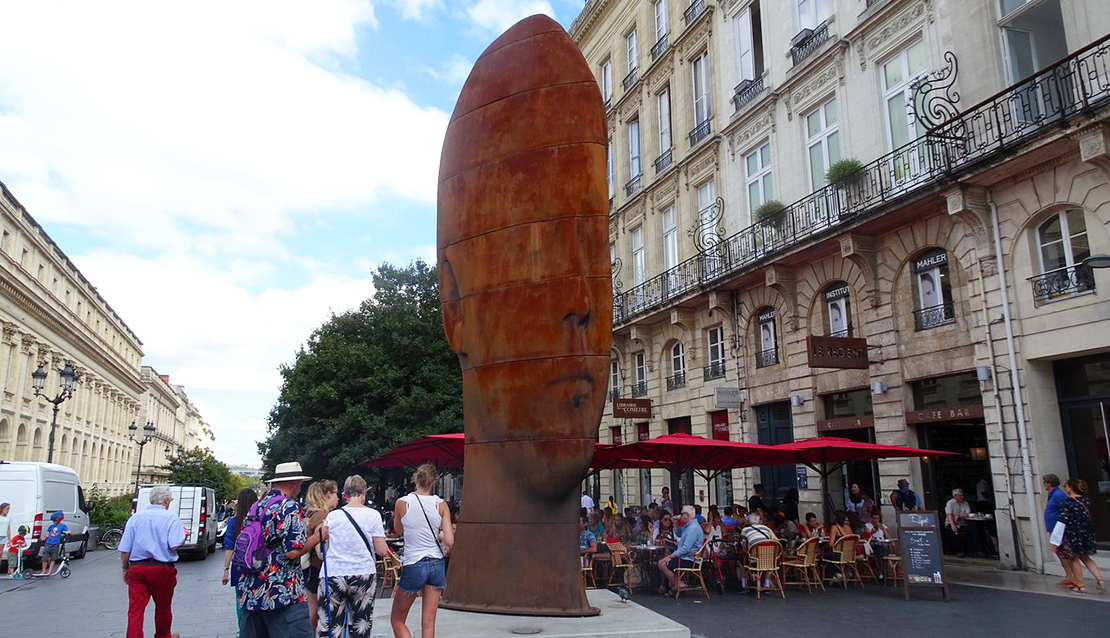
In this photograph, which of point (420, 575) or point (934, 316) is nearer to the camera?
point (420, 575)

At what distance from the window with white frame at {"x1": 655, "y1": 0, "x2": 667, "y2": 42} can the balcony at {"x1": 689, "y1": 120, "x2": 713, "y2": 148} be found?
4490 millimetres

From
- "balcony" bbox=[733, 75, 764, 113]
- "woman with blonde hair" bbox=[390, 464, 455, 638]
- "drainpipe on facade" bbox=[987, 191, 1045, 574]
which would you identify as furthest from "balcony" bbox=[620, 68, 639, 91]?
"woman with blonde hair" bbox=[390, 464, 455, 638]

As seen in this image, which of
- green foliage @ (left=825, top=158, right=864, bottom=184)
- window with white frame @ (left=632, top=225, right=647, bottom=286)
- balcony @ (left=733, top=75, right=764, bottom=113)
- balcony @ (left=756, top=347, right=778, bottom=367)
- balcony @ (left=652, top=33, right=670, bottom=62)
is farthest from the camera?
window with white frame @ (left=632, top=225, right=647, bottom=286)

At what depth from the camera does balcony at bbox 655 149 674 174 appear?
83.8ft

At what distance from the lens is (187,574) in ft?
56.9

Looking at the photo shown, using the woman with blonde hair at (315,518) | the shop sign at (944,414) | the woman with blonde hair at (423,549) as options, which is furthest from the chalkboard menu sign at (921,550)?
the woman with blonde hair at (315,518)

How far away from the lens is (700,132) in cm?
2369

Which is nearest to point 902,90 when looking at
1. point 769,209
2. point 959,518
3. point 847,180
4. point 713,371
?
point 847,180

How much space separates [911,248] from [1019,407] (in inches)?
152

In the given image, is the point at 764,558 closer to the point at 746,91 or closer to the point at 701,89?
the point at 746,91

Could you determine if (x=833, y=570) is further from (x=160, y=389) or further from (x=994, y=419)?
(x=160, y=389)

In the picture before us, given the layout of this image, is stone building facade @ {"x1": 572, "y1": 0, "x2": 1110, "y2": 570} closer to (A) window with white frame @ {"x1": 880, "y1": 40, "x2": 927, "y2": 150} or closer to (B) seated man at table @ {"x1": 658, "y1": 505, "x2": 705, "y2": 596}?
(A) window with white frame @ {"x1": 880, "y1": 40, "x2": 927, "y2": 150}

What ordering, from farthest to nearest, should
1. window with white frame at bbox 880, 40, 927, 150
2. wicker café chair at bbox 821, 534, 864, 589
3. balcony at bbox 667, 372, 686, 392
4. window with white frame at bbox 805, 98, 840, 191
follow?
balcony at bbox 667, 372, 686, 392, window with white frame at bbox 805, 98, 840, 191, window with white frame at bbox 880, 40, 927, 150, wicker café chair at bbox 821, 534, 864, 589

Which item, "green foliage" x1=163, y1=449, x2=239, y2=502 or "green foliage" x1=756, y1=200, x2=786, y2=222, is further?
"green foliage" x1=163, y1=449, x2=239, y2=502
